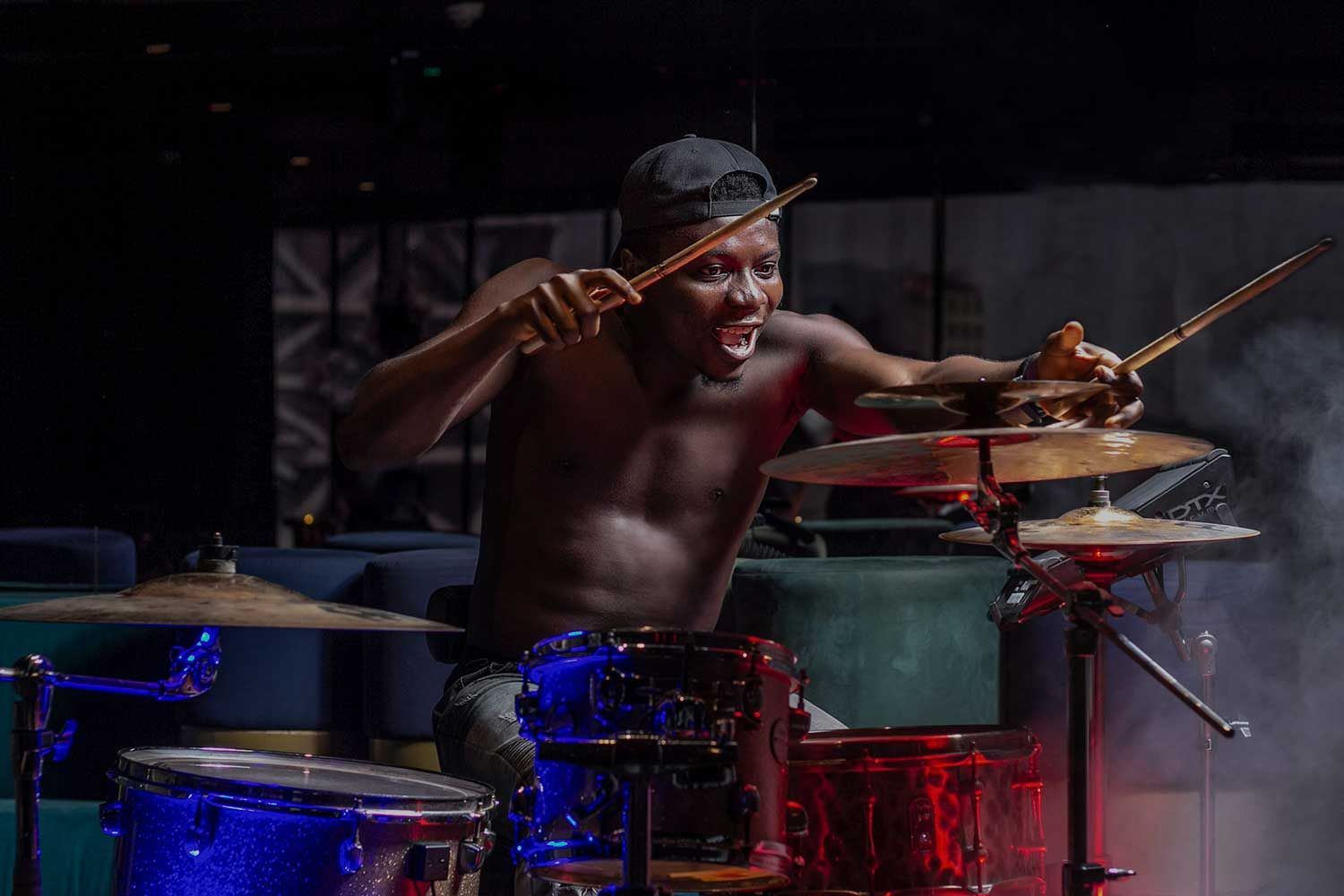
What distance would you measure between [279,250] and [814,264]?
4.69 ft

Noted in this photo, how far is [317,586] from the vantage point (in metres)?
3.99

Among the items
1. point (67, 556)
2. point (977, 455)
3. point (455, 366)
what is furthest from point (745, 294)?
point (67, 556)

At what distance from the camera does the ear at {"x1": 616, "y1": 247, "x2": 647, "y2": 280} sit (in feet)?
10.2

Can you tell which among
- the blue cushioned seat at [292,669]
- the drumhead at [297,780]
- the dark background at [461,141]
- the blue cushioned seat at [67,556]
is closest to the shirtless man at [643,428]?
the drumhead at [297,780]

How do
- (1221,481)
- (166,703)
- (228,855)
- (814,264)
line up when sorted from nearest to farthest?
(228,855) → (1221,481) → (166,703) → (814,264)

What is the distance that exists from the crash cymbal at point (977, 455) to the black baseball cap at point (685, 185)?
751 mm

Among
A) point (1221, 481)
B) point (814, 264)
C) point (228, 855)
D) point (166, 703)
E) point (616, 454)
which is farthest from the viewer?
point (814, 264)

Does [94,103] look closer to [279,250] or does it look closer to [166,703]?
[279,250]

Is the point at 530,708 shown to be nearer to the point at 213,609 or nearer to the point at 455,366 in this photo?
the point at 213,609

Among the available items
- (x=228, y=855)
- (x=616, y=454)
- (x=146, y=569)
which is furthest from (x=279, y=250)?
(x=228, y=855)

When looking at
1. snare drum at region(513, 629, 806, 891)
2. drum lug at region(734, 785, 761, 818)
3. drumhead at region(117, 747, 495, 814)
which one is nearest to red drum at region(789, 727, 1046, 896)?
snare drum at region(513, 629, 806, 891)

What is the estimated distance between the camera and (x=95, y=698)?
3.97m

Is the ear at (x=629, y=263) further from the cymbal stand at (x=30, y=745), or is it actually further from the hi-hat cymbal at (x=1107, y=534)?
the cymbal stand at (x=30, y=745)

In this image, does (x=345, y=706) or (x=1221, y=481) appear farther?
(x=345, y=706)
